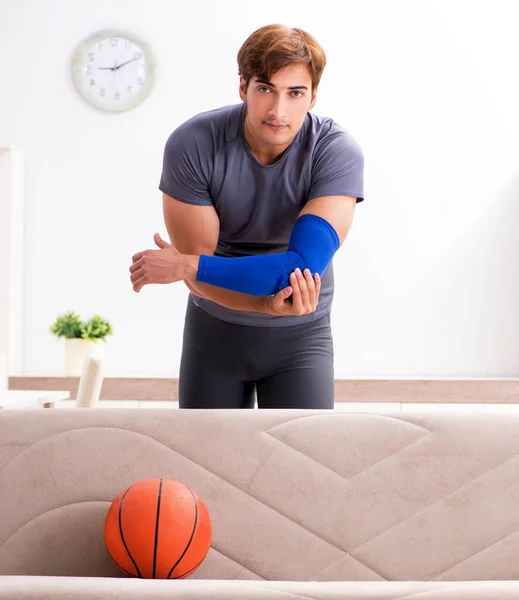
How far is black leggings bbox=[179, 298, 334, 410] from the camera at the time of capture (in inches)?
80.7

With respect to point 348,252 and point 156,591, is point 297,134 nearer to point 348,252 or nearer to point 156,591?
point 156,591

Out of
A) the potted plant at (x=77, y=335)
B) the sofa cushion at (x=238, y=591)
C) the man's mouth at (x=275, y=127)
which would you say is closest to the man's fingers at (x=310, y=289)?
→ the man's mouth at (x=275, y=127)

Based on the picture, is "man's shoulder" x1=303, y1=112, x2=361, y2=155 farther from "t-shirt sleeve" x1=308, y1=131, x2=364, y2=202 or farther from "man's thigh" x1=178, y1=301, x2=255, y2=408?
"man's thigh" x1=178, y1=301, x2=255, y2=408

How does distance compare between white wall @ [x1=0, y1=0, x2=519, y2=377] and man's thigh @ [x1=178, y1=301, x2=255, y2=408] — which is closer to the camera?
man's thigh @ [x1=178, y1=301, x2=255, y2=408]

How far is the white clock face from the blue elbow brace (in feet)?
10.6

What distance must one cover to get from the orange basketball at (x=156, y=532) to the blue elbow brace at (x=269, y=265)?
1.80 feet

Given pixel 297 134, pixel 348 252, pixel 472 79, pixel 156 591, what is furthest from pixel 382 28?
pixel 156 591

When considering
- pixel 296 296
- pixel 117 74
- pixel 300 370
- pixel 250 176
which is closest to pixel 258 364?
pixel 300 370

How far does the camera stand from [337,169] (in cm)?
200

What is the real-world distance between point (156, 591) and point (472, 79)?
4.30 metres

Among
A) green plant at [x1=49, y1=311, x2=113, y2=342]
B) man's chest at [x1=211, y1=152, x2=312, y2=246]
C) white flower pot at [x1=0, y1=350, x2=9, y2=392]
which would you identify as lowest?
white flower pot at [x1=0, y1=350, x2=9, y2=392]

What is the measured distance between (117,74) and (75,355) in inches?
67.1

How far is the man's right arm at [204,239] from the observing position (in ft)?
6.58

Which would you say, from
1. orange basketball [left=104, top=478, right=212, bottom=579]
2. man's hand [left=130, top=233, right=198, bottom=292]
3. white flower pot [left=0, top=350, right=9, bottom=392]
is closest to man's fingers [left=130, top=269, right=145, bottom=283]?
man's hand [left=130, top=233, right=198, bottom=292]
